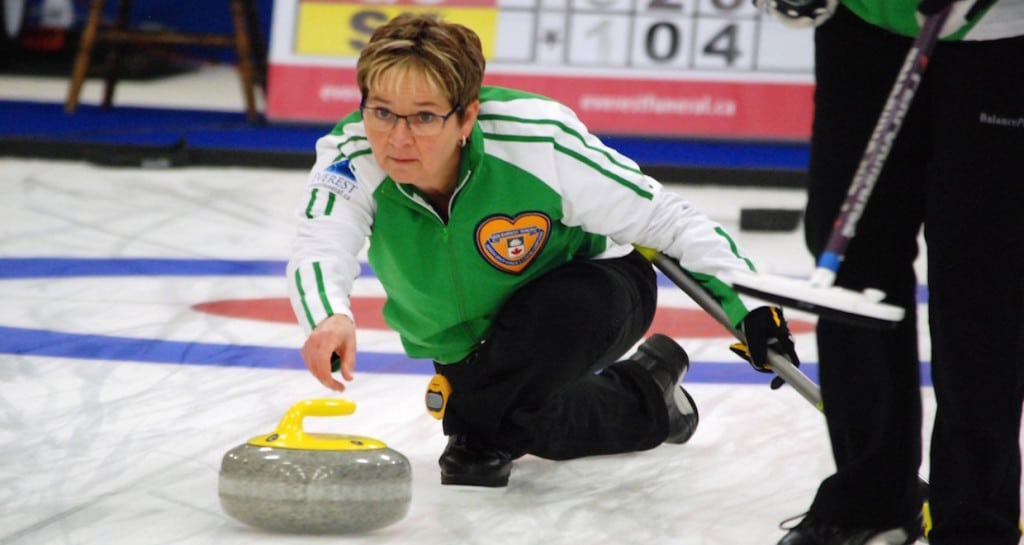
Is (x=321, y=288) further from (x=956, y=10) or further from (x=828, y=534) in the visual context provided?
(x=956, y=10)

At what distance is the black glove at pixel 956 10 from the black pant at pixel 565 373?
719 millimetres

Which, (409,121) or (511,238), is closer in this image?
(409,121)

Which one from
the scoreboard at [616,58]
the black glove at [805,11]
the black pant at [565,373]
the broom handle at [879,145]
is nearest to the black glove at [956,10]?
the broom handle at [879,145]

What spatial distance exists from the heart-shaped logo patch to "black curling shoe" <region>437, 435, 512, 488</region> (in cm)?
26

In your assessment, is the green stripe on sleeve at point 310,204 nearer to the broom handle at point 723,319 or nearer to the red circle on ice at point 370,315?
the broom handle at point 723,319

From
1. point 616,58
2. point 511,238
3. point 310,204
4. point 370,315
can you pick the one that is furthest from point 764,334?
point 616,58

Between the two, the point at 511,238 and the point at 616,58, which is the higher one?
the point at 511,238

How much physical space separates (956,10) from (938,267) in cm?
29

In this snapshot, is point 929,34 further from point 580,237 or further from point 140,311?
point 140,311

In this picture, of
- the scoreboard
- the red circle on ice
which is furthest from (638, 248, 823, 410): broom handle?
the scoreboard

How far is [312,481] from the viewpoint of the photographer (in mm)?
1852

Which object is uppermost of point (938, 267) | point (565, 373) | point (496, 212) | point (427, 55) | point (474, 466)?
point (427, 55)

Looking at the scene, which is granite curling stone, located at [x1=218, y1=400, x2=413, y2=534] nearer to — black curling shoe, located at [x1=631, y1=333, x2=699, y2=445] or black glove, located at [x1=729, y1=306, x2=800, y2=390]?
black glove, located at [x1=729, y1=306, x2=800, y2=390]

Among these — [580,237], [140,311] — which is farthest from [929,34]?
[140,311]
